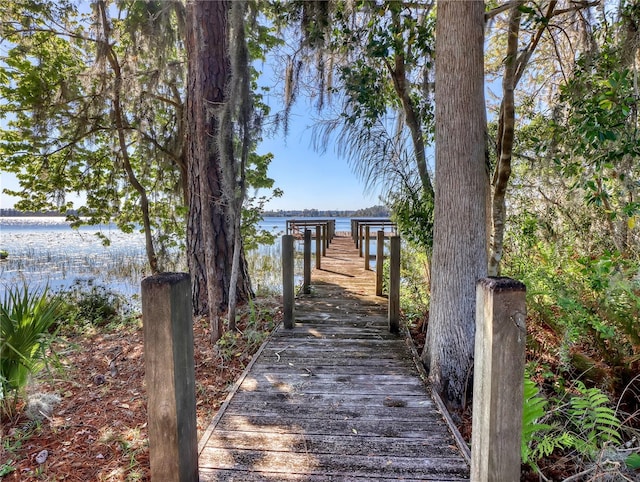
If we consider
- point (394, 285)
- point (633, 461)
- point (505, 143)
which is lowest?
point (633, 461)

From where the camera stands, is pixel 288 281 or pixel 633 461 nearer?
pixel 633 461

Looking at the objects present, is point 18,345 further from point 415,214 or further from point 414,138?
point 414,138

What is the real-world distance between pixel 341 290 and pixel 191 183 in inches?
122

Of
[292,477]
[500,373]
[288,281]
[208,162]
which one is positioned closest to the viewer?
[500,373]

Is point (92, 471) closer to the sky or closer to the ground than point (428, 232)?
closer to the ground

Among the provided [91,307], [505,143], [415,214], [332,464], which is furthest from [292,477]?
[91,307]

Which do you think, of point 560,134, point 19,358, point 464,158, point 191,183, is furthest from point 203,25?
point 560,134

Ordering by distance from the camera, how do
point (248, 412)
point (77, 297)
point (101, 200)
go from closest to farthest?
point (248, 412)
point (77, 297)
point (101, 200)

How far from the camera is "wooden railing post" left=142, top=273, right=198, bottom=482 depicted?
1342 mm

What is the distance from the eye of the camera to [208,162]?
445cm

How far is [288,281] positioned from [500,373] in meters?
3.08

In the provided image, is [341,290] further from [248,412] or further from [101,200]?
[101,200]

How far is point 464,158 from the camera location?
2914 millimetres

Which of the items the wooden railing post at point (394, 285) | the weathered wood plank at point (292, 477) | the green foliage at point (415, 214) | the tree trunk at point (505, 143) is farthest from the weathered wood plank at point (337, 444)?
the tree trunk at point (505, 143)
